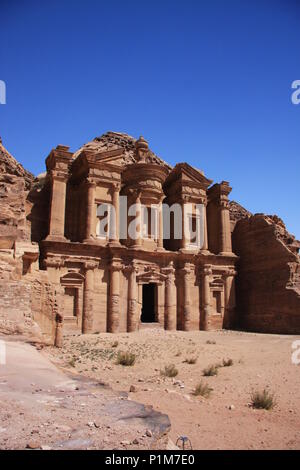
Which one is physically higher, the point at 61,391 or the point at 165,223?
the point at 165,223

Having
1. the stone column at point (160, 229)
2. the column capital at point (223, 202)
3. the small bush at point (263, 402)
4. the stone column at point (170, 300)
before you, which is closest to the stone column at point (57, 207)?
the stone column at point (160, 229)

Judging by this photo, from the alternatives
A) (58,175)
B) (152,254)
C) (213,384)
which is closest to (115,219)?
(152,254)

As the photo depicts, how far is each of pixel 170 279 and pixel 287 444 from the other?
1948cm

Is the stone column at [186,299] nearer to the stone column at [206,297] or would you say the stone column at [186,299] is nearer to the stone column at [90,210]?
the stone column at [206,297]

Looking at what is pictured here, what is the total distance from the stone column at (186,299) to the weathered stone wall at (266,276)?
481 cm

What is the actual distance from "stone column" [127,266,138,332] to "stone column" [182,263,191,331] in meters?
3.79

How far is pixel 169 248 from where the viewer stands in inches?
1137

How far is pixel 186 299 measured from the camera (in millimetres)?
25172

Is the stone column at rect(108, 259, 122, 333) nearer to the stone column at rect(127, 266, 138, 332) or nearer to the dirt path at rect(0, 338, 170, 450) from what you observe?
the stone column at rect(127, 266, 138, 332)

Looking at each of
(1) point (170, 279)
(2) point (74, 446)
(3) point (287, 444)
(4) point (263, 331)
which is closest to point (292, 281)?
(4) point (263, 331)

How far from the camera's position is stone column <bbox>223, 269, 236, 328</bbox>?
87.6 ft

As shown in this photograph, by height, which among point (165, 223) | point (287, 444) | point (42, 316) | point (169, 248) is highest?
point (165, 223)

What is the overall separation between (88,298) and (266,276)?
1256 cm

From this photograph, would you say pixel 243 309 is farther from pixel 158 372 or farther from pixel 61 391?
pixel 61 391
